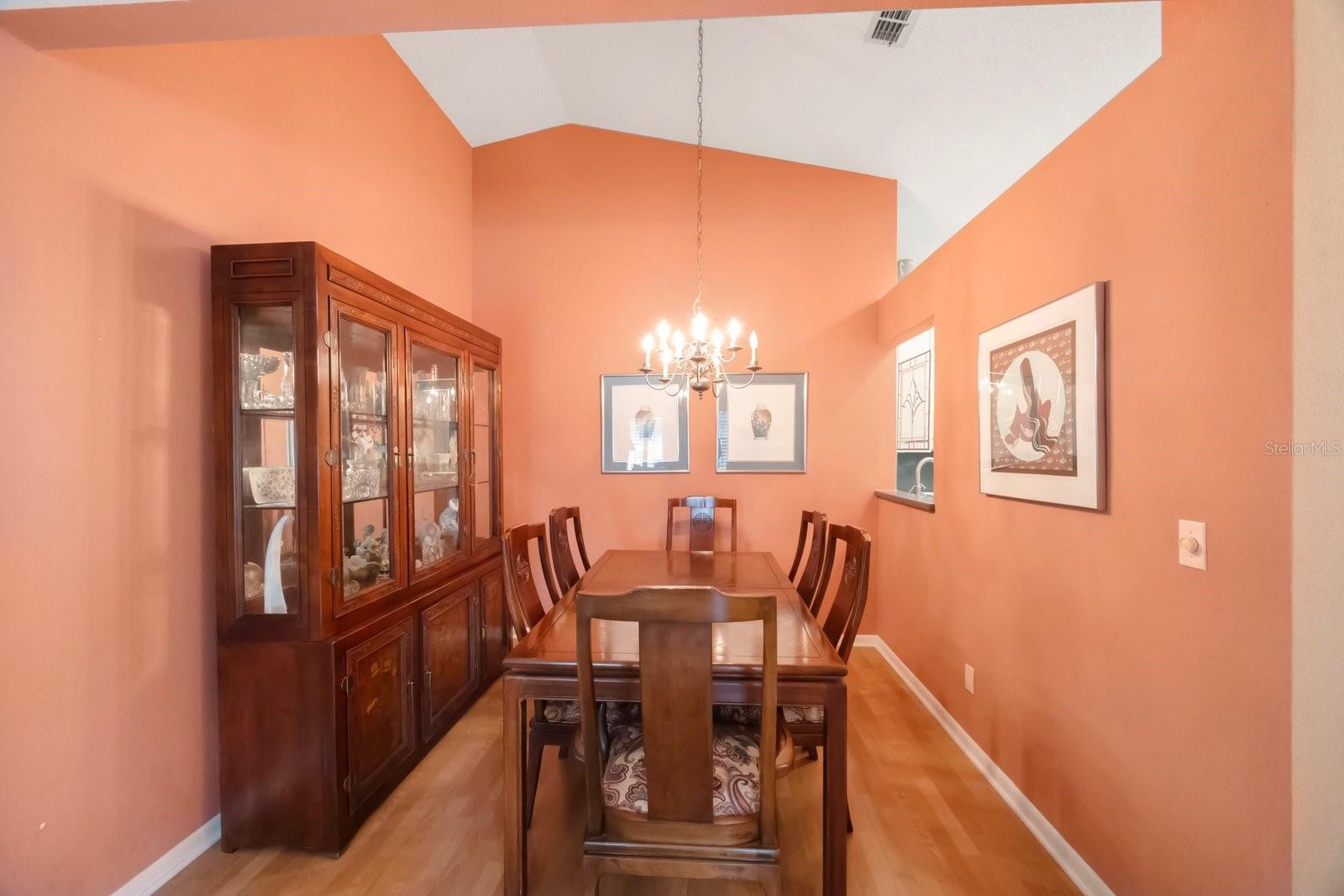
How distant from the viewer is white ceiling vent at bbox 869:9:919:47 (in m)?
2.18

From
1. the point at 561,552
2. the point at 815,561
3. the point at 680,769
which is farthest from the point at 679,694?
the point at 561,552

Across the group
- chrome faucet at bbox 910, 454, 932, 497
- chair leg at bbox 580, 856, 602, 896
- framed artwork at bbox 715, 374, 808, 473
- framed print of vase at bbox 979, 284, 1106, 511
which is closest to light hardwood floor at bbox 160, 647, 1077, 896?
chair leg at bbox 580, 856, 602, 896

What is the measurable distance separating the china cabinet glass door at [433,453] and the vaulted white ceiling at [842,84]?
177 cm

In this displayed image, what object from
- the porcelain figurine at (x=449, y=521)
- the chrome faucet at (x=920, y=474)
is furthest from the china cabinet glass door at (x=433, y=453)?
the chrome faucet at (x=920, y=474)

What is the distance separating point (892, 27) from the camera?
2.27m

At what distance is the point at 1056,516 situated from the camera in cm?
187

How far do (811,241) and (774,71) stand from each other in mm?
1133

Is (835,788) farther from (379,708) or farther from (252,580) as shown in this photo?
(252,580)

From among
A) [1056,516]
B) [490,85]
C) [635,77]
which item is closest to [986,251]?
[1056,516]

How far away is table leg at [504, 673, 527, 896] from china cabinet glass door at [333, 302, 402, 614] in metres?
0.82

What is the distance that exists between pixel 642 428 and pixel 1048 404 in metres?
2.40

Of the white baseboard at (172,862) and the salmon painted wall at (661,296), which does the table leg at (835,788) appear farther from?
the salmon painted wall at (661,296)

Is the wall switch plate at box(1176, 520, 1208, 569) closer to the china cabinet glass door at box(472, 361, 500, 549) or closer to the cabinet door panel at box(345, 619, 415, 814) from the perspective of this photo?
the cabinet door panel at box(345, 619, 415, 814)

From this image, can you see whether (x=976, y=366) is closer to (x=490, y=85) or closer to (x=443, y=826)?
(x=443, y=826)
